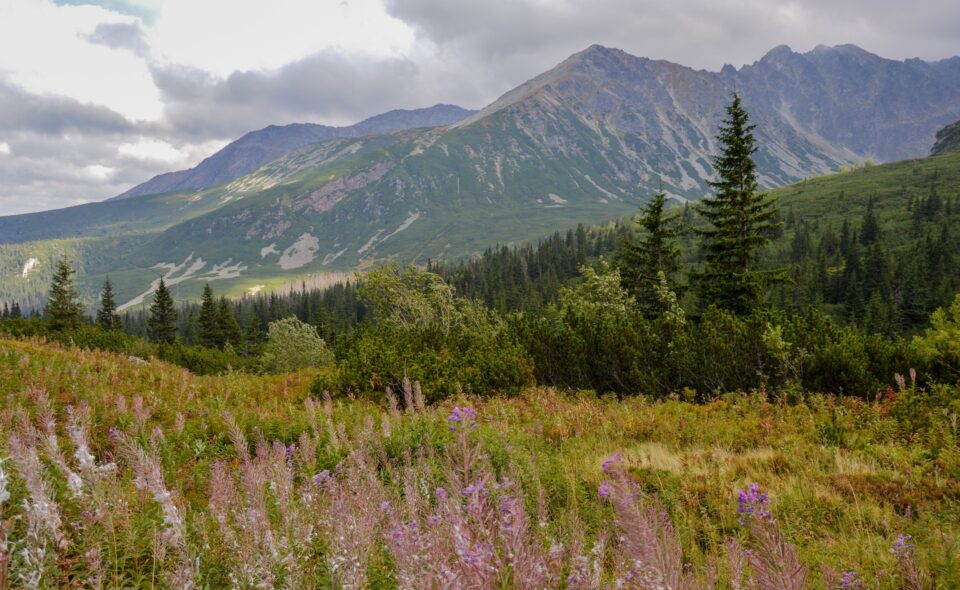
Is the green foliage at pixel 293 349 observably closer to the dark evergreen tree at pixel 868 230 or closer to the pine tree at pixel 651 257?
the pine tree at pixel 651 257

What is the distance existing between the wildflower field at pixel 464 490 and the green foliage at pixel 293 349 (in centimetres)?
4089

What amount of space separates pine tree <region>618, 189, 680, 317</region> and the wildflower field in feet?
65.5

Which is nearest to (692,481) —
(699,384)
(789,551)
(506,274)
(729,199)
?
(789,551)

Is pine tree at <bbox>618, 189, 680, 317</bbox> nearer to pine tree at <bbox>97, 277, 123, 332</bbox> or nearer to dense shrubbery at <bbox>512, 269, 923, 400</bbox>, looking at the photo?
dense shrubbery at <bbox>512, 269, 923, 400</bbox>

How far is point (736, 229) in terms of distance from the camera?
92.5ft


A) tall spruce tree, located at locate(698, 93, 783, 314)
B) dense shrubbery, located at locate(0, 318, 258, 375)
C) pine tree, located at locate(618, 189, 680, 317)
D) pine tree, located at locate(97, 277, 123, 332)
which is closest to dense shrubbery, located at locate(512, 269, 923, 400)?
tall spruce tree, located at locate(698, 93, 783, 314)

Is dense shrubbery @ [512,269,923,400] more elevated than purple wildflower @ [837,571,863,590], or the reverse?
purple wildflower @ [837,571,863,590]

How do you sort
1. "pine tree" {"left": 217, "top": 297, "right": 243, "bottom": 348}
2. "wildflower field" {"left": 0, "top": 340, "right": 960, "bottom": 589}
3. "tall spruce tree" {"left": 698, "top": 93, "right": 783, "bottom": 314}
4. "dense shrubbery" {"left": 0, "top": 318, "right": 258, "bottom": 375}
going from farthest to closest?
1. "pine tree" {"left": 217, "top": 297, "right": 243, "bottom": 348}
2. "tall spruce tree" {"left": 698, "top": 93, "right": 783, "bottom": 314}
3. "dense shrubbery" {"left": 0, "top": 318, "right": 258, "bottom": 375}
4. "wildflower field" {"left": 0, "top": 340, "right": 960, "bottom": 589}

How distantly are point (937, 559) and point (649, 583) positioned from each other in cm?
465

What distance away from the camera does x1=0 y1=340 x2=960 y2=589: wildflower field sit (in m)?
3.07

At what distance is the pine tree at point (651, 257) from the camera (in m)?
32.3

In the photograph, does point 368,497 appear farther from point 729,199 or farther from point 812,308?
point 729,199

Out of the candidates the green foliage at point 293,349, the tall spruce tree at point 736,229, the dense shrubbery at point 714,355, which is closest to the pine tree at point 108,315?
the green foliage at point 293,349

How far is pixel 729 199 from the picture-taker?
28.7m
